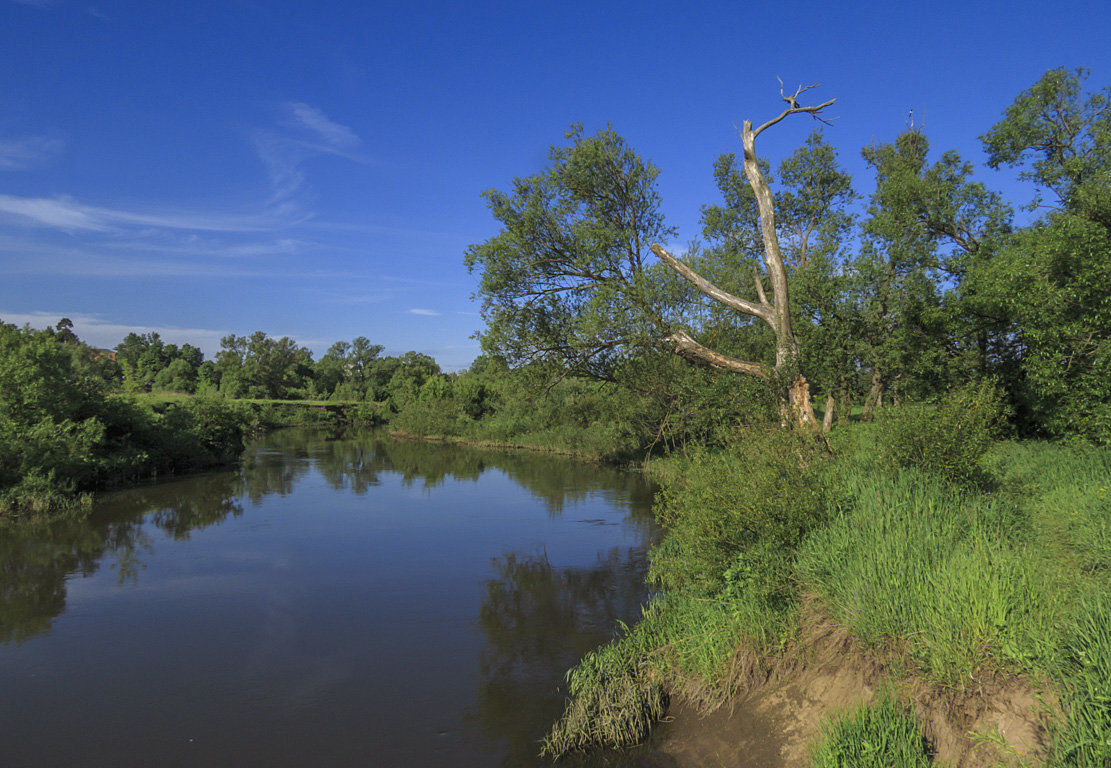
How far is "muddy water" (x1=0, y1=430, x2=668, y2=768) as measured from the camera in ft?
24.6

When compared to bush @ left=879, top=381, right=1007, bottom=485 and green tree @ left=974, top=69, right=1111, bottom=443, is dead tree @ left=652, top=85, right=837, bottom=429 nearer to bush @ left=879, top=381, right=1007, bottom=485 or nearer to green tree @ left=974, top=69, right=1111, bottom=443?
bush @ left=879, top=381, right=1007, bottom=485

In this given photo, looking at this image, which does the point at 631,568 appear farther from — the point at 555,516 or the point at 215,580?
the point at 215,580

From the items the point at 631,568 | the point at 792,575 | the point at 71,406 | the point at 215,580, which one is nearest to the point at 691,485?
the point at 792,575

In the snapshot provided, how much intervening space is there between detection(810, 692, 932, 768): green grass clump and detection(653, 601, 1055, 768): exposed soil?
0.18 metres

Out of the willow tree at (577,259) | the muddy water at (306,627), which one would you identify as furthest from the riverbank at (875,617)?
the willow tree at (577,259)

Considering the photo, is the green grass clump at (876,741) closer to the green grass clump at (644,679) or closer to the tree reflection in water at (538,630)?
the green grass clump at (644,679)

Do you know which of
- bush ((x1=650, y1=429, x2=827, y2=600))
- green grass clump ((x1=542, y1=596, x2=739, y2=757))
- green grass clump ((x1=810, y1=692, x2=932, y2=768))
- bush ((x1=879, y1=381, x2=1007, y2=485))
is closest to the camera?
green grass clump ((x1=810, y1=692, x2=932, y2=768))

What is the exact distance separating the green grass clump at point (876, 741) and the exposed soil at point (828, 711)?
18 centimetres

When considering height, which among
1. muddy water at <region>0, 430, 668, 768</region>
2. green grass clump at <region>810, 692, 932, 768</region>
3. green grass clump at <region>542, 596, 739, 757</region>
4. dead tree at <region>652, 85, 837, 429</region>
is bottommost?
muddy water at <region>0, 430, 668, 768</region>

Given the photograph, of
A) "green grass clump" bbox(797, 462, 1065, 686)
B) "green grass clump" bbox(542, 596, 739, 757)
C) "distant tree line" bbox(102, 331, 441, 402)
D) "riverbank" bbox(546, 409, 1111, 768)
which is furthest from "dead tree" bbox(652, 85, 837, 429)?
"distant tree line" bbox(102, 331, 441, 402)

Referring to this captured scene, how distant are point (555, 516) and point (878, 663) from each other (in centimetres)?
1512

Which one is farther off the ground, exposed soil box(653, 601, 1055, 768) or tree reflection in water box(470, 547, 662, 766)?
→ exposed soil box(653, 601, 1055, 768)

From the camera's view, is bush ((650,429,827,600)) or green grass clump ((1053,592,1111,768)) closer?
green grass clump ((1053,592,1111,768))

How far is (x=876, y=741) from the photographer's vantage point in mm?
5102
